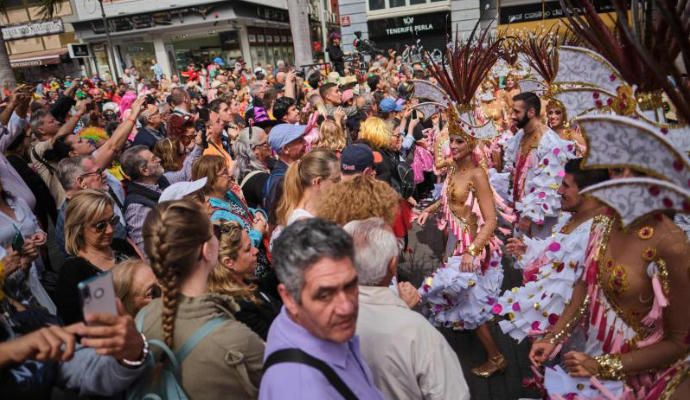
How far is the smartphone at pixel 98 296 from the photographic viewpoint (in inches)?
50.7

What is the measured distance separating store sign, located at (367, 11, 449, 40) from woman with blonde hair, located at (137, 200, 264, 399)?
2301 cm

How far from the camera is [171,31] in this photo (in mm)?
30078

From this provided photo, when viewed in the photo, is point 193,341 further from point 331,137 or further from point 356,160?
point 331,137

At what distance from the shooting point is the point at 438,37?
2320cm

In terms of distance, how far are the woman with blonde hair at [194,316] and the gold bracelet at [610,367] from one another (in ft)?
5.13

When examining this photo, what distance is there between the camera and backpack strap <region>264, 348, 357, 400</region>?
1479 millimetres

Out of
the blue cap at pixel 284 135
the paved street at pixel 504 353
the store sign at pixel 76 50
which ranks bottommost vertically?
the paved street at pixel 504 353

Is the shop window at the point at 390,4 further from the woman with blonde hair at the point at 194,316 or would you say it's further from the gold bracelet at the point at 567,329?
the woman with blonde hair at the point at 194,316

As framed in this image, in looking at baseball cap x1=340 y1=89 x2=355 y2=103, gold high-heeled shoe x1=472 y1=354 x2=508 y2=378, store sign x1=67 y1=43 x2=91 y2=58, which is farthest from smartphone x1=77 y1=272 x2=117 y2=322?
store sign x1=67 y1=43 x2=91 y2=58

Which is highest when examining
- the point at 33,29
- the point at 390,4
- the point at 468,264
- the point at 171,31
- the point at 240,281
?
the point at 33,29

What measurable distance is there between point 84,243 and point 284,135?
1925 millimetres

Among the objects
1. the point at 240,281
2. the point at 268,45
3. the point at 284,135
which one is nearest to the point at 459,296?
the point at 240,281

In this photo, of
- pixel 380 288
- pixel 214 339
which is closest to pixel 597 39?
pixel 380 288

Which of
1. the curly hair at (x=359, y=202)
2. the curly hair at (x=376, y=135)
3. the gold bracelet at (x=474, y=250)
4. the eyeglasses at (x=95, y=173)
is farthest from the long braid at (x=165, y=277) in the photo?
the curly hair at (x=376, y=135)
